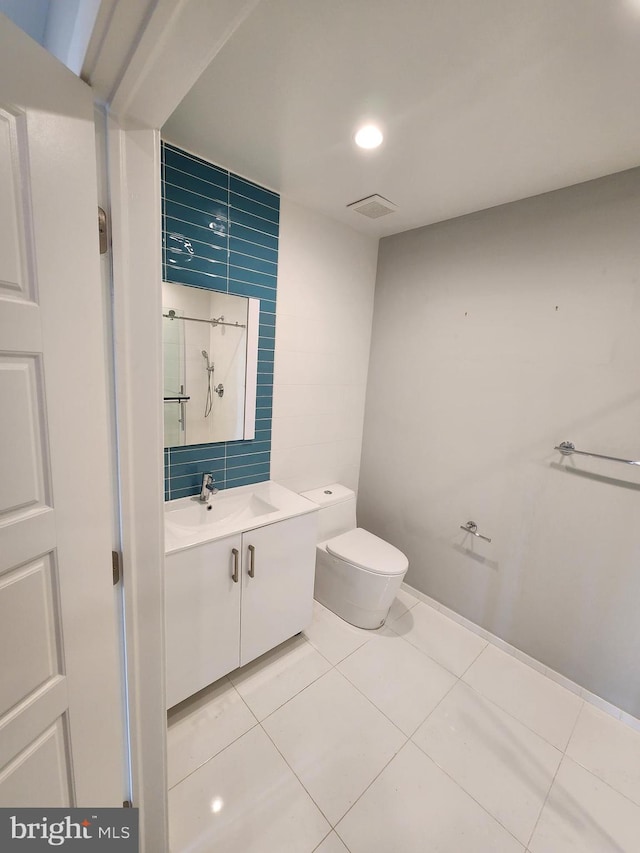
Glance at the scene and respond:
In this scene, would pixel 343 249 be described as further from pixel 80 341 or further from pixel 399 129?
pixel 80 341

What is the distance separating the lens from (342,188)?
68.5 inches

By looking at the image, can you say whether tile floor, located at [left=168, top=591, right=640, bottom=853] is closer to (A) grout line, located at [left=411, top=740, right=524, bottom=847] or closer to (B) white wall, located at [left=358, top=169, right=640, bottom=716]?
(A) grout line, located at [left=411, top=740, right=524, bottom=847]

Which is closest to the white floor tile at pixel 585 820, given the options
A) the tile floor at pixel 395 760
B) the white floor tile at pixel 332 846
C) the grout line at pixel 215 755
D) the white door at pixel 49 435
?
the tile floor at pixel 395 760

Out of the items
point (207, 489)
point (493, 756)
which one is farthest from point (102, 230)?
point (493, 756)

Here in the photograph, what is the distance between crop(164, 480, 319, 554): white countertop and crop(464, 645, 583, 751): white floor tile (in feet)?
4.11

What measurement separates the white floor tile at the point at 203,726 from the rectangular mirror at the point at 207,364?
3.88 ft

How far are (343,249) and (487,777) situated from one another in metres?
2.70

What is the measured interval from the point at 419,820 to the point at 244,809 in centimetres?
61

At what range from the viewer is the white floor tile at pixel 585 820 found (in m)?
1.16

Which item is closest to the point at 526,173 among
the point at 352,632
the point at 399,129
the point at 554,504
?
the point at 399,129

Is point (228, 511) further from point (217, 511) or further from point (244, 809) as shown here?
point (244, 809)

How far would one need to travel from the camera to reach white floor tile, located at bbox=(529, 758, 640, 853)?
116cm

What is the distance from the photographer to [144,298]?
78cm

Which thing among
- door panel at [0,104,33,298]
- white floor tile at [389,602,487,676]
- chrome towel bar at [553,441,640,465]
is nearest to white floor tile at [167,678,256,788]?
white floor tile at [389,602,487,676]
